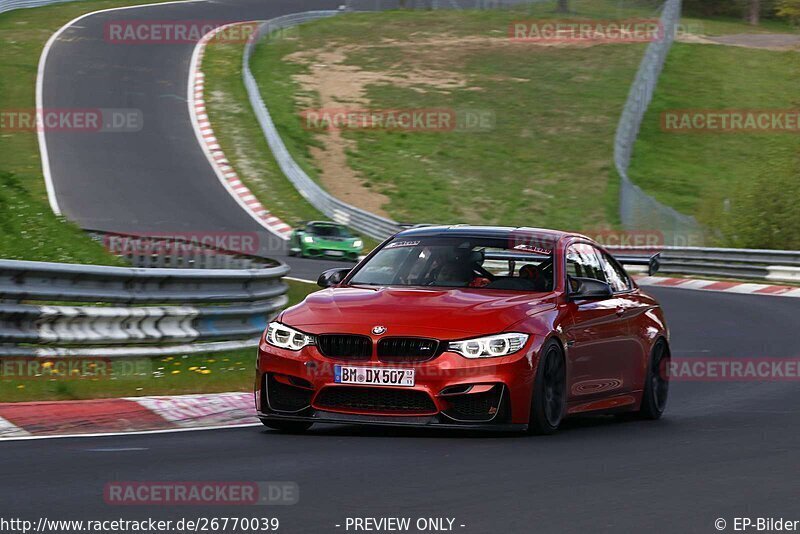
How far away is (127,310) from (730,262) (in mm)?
20555

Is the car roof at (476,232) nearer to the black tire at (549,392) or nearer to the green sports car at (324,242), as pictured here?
the black tire at (549,392)

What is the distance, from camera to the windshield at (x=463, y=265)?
33.4 feet

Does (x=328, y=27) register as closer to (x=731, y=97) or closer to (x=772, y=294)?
(x=731, y=97)

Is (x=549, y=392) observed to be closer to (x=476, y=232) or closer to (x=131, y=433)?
(x=476, y=232)

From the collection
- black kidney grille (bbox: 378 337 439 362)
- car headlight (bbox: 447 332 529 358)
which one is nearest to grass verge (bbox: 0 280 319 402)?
black kidney grille (bbox: 378 337 439 362)

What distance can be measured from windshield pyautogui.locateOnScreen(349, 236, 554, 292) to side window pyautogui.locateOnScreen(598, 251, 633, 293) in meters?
1.00

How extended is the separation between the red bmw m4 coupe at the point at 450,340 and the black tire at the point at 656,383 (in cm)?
64

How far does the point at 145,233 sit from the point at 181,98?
613 inches

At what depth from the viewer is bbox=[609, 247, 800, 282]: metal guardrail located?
29188 mm

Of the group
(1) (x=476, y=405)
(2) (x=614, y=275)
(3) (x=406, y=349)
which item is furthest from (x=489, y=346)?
(2) (x=614, y=275)

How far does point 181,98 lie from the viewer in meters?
49.6

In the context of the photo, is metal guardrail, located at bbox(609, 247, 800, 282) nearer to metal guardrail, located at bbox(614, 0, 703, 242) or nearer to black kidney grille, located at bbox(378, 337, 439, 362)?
metal guardrail, located at bbox(614, 0, 703, 242)

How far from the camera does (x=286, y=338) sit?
9.48 metres

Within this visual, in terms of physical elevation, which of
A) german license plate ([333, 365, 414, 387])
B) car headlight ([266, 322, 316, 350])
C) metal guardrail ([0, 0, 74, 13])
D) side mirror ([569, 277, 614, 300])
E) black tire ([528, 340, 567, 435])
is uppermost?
side mirror ([569, 277, 614, 300])
